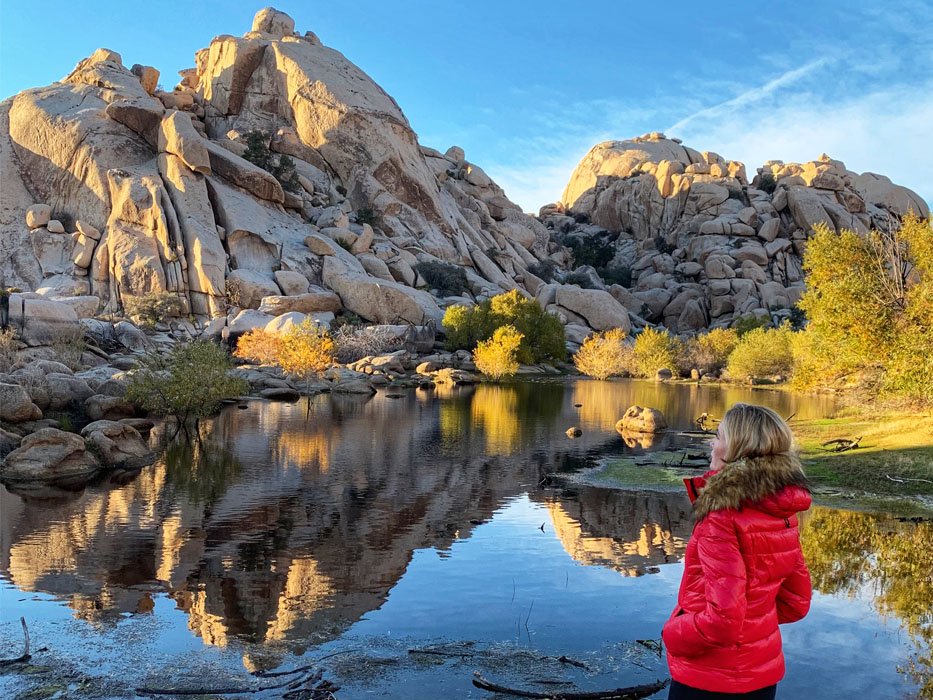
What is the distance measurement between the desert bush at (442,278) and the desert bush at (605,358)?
19029 millimetres

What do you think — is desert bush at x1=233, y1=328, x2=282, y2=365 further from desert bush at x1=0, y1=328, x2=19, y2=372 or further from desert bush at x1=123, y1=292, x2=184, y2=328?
desert bush at x1=0, y1=328, x2=19, y2=372

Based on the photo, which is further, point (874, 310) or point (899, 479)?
point (874, 310)

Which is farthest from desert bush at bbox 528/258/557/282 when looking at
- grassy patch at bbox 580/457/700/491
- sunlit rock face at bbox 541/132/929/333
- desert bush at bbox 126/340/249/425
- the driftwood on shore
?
grassy patch at bbox 580/457/700/491

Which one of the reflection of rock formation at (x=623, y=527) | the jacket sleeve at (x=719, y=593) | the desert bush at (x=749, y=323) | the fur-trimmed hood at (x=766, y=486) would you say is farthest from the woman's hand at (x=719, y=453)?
the desert bush at (x=749, y=323)

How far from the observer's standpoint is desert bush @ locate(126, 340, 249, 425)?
3306 cm

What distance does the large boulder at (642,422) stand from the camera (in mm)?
36656

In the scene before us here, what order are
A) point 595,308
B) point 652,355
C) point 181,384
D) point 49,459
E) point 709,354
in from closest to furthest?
1. point 49,459
2. point 181,384
3. point 652,355
4. point 709,354
5. point 595,308

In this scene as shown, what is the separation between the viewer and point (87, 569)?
1434 centimetres

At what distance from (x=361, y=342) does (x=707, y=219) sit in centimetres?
7395

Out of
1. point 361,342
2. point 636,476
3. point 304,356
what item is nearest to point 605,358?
point 361,342

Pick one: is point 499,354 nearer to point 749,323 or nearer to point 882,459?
point 749,323

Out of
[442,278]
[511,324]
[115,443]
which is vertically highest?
[442,278]

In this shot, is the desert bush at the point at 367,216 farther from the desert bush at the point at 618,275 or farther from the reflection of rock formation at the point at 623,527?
the reflection of rock formation at the point at 623,527

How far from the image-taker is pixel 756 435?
4141mm
